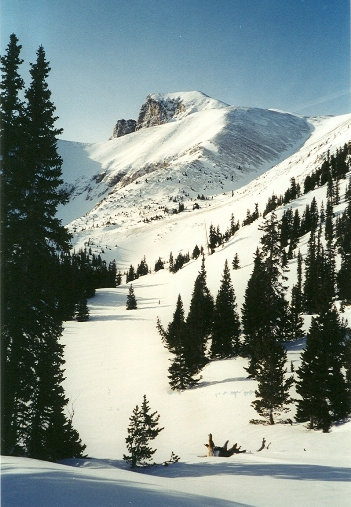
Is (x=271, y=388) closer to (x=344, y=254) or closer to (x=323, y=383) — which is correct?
(x=323, y=383)

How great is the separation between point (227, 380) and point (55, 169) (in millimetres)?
27838

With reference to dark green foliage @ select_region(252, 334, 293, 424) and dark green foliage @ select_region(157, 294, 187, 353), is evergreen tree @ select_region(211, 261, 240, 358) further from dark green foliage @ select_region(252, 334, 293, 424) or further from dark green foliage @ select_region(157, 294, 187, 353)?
dark green foliage @ select_region(252, 334, 293, 424)

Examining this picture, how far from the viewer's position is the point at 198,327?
4391cm

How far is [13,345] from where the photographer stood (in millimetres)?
12062

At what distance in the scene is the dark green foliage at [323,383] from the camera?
21391 mm

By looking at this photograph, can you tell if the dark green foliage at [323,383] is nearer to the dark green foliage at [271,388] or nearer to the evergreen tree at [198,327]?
the dark green foliage at [271,388]

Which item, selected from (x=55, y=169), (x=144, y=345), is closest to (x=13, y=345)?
(x=55, y=169)

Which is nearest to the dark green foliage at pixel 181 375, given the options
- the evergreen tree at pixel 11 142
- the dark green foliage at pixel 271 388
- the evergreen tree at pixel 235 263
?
the dark green foliage at pixel 271 388

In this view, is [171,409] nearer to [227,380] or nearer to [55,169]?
[227,380]

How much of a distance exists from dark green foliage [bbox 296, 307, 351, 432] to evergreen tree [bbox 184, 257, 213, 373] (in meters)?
15.3

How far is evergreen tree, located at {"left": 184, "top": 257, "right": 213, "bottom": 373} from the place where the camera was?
123 ft

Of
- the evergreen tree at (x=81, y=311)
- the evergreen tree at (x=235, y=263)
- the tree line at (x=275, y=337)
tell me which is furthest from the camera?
the evergreen tree at (x=235, y=263)

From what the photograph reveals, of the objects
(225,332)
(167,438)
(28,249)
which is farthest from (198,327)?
(28,249)

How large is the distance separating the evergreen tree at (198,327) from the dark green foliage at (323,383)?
50.1 feet
